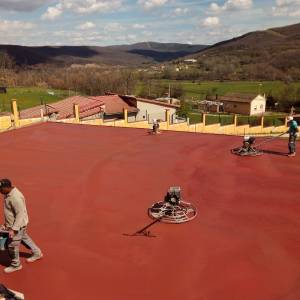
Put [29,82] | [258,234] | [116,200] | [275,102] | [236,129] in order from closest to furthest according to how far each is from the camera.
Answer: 1. [258,234]
2. [116,200]
3. [236,129]
4. [275,102]
5. [29,82]

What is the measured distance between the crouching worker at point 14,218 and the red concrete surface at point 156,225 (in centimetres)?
24

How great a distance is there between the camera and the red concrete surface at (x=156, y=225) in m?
4.59

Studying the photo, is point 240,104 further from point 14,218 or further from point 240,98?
point 14,218

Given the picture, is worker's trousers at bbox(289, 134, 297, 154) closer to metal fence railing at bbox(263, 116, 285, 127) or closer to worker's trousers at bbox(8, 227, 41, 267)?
worker's trousers at bbox(8, 227, 41, 267)

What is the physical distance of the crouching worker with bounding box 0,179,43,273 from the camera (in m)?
4.62

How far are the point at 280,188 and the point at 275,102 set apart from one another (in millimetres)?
54186

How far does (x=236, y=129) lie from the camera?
78.1 ft

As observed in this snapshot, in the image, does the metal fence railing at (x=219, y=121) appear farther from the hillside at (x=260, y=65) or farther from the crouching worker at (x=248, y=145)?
the hillside at (x=260, y=65)

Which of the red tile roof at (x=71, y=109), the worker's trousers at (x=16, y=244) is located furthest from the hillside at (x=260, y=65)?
the worker's trousers at (x=16, y=244)

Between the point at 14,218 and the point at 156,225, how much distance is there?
2.33 meters

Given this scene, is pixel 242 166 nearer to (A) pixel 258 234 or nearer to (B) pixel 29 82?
(A) pixel 258 234

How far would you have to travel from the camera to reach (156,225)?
6125mm

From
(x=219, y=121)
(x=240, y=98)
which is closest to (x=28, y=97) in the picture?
(x=219, y=121)

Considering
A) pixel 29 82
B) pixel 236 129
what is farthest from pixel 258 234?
pixel 29 82
